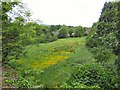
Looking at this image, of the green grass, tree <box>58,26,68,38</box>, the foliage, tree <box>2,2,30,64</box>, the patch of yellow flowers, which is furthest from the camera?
tree <box>58,26,68,38</box>

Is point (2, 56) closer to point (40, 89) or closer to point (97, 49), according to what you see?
point (40, 89)

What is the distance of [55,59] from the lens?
510cm

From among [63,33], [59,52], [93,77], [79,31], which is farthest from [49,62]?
[93,77]

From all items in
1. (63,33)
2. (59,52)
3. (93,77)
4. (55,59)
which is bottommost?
(93,77)

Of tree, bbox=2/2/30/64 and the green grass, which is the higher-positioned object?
tree, bbox=2/2/30/64

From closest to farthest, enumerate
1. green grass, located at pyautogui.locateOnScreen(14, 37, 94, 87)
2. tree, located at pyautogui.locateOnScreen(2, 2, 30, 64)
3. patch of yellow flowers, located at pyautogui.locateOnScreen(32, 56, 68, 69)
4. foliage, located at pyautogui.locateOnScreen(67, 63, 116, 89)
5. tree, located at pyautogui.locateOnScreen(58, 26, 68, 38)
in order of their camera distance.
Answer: foliage, located at pyautogui.locateOnScreen(67, 63, 116, 89) → tree, located at pyautogui.locateOnScreen(2, 2, 30, 64) → green grass, located at pyautogui.locateOnScreen(14, 37, 94, 87) → patch of yellow flowers, located at pyautogui.locateOnScreen(32, 56, 68, 69) → tree, located at pyautogui.locateOnScreen(58, 26, 68, 38)

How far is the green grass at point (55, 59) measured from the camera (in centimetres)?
454

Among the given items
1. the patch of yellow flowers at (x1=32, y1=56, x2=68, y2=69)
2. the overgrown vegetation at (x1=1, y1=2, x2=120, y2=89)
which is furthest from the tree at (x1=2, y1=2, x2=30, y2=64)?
the patch of yellow flowers at (x1=32, y1=56, x2=68, y2=69)

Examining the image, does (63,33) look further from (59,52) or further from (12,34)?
(12,34)

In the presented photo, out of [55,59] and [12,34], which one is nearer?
[12,34]

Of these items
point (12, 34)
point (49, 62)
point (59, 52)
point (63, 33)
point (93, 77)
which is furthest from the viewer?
point (63, 33)

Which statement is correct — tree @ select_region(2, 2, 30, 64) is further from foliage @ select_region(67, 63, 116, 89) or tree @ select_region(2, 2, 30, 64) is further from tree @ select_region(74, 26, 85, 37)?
tree @ select_region(74, 26, 85, 37)

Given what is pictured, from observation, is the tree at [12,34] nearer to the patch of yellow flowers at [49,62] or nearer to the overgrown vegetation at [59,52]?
the overgrown vegetation at [59,52]

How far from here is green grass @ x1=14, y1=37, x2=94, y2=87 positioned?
4.54m
